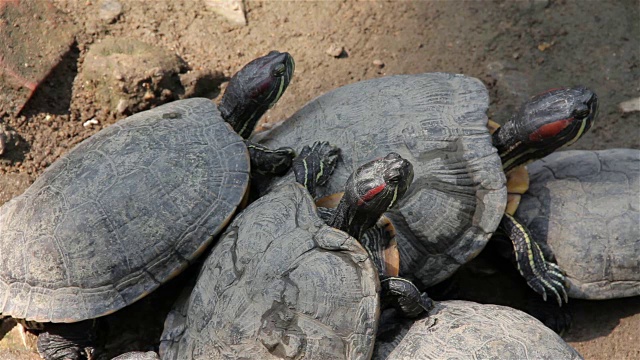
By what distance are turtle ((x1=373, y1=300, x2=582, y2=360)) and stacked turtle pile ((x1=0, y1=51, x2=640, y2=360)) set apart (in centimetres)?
1

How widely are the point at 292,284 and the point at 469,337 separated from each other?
904 millimetres

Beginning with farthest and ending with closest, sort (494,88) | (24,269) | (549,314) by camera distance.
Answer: (494,88), (549,314), (24,269)

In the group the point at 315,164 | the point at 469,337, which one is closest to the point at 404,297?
the point at 469,337

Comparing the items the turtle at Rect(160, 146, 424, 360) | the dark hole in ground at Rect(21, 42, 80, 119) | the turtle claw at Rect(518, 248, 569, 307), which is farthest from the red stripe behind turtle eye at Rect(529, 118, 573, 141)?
the dark hole in ground at Rect(21, 42, 80, 119)

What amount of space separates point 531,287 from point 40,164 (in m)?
3.55

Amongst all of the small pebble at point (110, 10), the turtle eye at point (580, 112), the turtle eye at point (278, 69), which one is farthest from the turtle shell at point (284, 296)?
the small pebble at point (110, 10)

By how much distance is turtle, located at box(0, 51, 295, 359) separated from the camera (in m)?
3.68

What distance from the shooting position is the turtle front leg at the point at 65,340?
3938mm

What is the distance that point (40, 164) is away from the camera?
479 cm

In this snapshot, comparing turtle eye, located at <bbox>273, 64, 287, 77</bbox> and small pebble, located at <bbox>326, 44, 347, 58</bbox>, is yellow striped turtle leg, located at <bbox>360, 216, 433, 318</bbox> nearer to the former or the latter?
turtle eye, located at <bbox>273, 64, 287, 77</bbox>

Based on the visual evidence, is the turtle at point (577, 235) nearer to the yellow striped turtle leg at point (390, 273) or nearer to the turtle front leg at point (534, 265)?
the turtle front leg at point (534, 265)

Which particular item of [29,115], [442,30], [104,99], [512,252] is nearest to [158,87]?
[104,99]

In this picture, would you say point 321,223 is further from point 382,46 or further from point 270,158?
point 382,46

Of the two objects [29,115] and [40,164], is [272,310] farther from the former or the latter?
[29,115]
